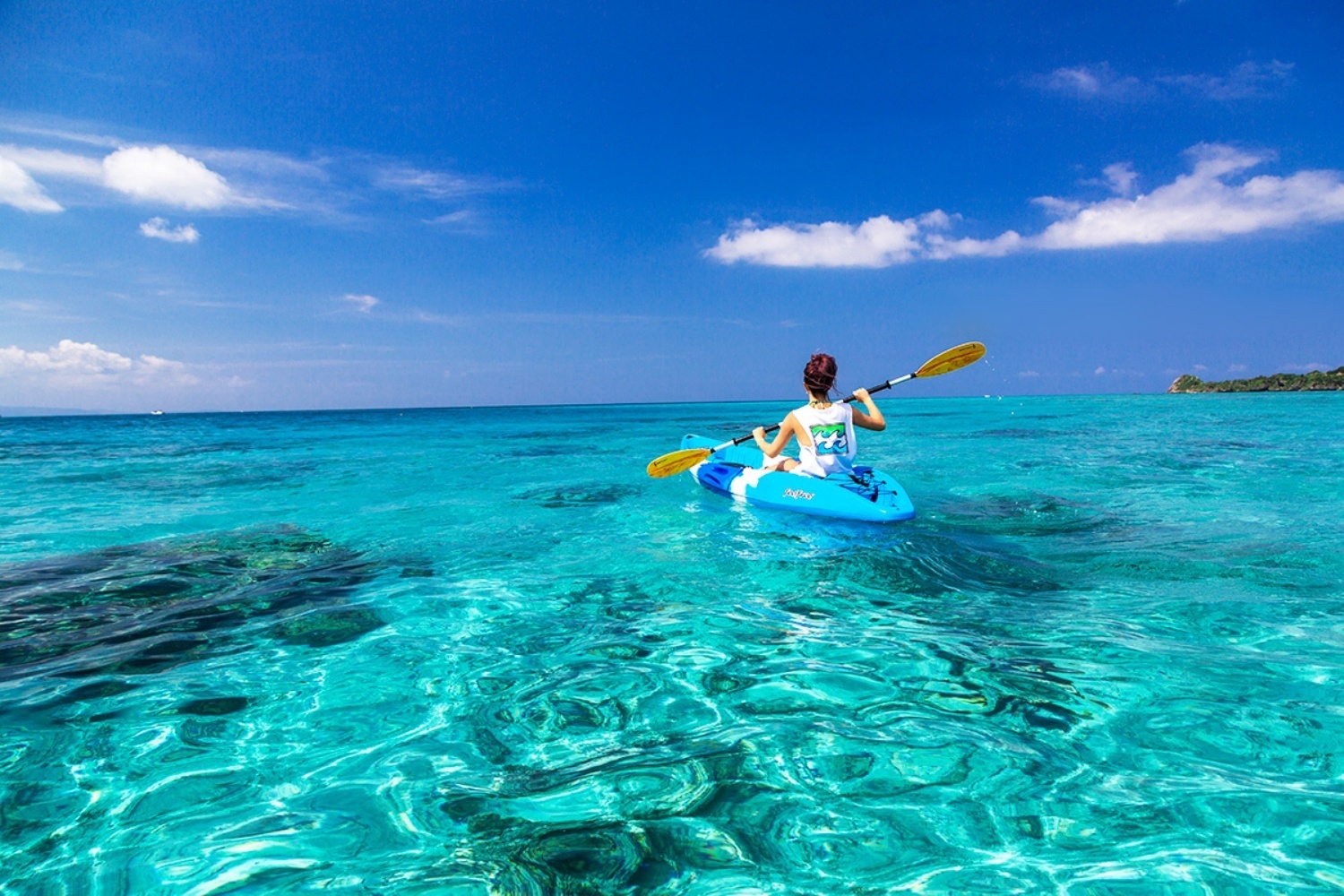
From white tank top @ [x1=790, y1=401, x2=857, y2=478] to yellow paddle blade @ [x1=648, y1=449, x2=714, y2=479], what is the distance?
2640mm

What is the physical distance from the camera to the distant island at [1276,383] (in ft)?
249

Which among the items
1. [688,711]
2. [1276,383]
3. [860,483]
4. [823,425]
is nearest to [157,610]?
[688,711]

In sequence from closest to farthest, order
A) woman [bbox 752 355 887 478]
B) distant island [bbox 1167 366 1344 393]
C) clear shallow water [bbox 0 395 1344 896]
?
clear shallow water [bbox 0 395 1344 896]
woman [bbox 752 355 887 478]
distant island [bbox 1167 366 1344 393]

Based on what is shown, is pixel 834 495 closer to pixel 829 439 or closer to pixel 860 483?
pixel 860 483

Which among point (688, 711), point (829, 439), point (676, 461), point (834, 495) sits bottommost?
point (688, 711)

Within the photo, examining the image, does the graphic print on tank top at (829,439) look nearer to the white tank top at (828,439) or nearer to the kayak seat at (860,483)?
the white tank top at (828,439)

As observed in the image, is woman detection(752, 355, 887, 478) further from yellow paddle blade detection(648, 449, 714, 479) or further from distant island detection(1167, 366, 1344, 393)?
distant island detection(1167, 366, 1344, 393)

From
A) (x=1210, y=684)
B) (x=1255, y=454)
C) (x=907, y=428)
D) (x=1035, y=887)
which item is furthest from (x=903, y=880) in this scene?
(x=907, y=428)

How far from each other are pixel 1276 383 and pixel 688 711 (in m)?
112

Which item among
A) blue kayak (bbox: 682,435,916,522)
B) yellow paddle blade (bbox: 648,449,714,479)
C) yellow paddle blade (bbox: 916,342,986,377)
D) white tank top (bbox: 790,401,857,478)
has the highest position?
yellow paddle blade (bbox: 916,342,986,377)

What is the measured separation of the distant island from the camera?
75.9m

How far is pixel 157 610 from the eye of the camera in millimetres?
6152

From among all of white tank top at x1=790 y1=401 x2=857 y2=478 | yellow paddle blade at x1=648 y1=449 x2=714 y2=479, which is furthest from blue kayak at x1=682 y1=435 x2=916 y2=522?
yellow paddle blade at x1=648 y1=449 x2=714 y2=479

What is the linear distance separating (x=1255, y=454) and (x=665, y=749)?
20082mm
